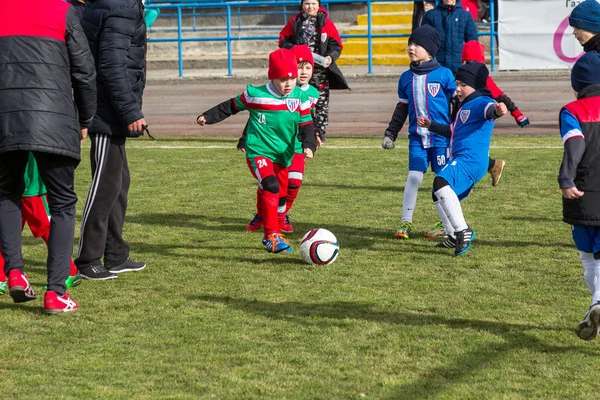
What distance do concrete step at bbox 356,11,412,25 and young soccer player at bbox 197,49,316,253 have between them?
1819 centimetres

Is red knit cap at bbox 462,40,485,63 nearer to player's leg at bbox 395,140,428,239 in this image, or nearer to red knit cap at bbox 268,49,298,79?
player's leg at bbox 395,140,428,239

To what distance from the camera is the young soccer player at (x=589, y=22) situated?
5.37 meters

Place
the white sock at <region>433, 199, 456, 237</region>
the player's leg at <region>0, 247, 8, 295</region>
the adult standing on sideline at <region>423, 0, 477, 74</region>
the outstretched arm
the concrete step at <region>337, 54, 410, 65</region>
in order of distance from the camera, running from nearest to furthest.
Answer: the player's leg at <region>0, 247, 8, 295</region>
the white sock at <region>433, 199, 456, 237</region>
the outstretched arm
the adult standing on sideline at <region>423, 0, 477, 74</region>
the concrete step at <region>337, 54, 410, 65</region>

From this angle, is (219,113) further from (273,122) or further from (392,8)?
(392,8)

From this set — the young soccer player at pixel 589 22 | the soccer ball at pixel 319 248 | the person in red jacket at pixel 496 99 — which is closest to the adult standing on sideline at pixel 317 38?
the person in red jacket at pixel 496 99

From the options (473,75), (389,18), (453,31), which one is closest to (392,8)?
(389,18)

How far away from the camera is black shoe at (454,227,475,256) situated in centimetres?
730

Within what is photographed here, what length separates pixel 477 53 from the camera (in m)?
9.60

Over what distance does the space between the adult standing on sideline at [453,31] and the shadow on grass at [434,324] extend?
7.53 m

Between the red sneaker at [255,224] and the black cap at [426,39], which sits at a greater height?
the black cap at [426,39]

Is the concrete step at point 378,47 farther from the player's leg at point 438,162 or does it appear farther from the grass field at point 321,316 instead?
the player's leg at point 438,162

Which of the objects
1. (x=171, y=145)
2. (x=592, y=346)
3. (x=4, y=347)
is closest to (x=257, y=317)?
(x=4, y=347)

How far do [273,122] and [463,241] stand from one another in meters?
1.68

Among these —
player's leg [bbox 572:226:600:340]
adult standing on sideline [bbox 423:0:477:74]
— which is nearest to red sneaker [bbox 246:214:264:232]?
player's leg [bbox 572:226:600:340]
